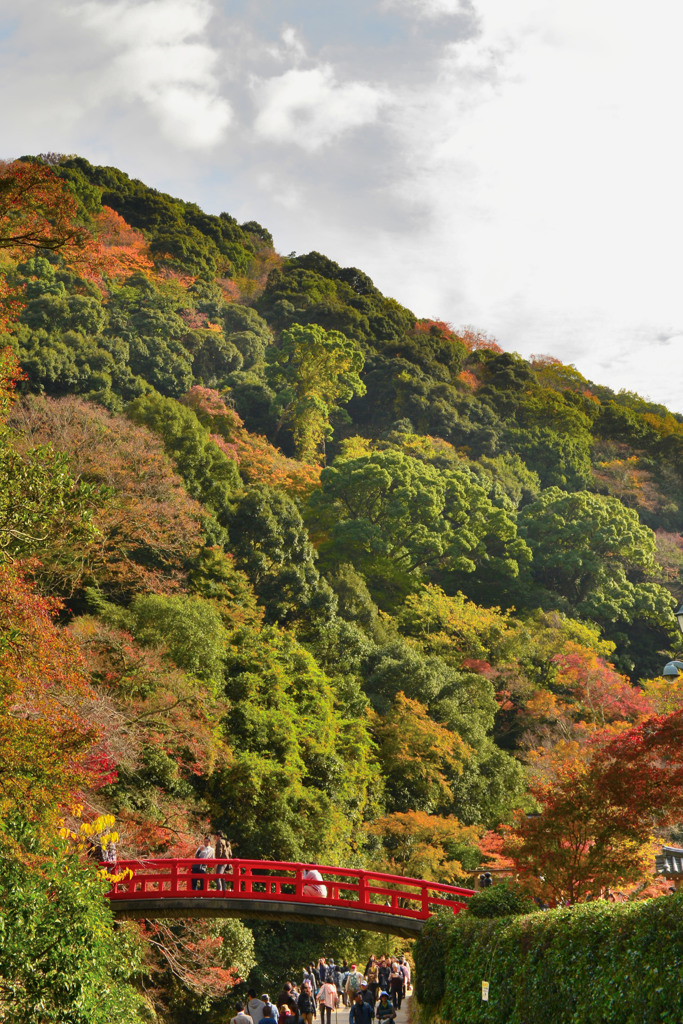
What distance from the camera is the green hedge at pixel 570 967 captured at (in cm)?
656

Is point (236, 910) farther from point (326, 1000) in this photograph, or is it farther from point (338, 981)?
point (338, 981)

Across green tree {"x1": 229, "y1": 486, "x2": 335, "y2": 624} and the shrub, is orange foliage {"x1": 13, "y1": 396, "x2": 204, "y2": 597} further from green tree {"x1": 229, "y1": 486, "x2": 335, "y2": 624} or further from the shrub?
the shrub

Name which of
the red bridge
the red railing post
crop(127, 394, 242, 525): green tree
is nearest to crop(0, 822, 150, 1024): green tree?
the red bridge

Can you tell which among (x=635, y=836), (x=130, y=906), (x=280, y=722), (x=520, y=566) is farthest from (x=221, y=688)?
(x=520, y=566)

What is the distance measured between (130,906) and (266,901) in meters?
2.39

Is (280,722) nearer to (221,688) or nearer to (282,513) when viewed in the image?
(221,688)

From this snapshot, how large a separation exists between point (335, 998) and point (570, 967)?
8.99 meters

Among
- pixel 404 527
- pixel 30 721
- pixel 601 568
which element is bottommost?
pixel 30 721

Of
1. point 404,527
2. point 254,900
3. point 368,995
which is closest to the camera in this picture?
point 368,995

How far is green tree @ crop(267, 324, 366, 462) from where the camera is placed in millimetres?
43312

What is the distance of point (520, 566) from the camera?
39406mm

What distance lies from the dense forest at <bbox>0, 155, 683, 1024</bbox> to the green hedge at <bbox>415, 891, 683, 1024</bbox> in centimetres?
188

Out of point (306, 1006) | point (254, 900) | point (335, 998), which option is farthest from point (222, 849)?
point (306, 1006)

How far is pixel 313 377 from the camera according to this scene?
149 ft
